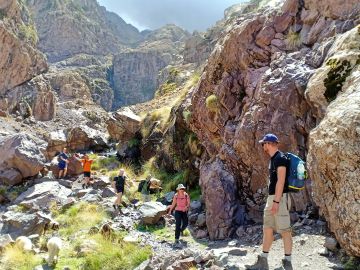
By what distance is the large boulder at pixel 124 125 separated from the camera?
105 ft

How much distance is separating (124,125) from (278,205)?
84.8 ft

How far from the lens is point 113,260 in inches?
442

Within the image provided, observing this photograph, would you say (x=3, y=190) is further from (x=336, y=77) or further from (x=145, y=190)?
(x=336, y=77)

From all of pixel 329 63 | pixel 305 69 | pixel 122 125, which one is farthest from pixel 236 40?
pixel 122 125

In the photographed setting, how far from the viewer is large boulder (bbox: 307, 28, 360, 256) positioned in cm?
780

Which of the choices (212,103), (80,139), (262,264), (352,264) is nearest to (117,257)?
(262,264)

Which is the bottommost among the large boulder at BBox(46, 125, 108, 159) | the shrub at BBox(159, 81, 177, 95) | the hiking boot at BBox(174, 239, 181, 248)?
the hiking boot at BBox(174, 239, 181, 248)

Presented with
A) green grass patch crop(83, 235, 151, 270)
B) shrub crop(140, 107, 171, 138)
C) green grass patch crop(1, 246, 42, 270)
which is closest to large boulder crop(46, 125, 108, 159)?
shrub crop(140, 107, 171, 138)

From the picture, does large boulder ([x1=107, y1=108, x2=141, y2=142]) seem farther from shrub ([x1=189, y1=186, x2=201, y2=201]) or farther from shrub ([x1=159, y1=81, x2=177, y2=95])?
shrub ([x1=159, y1=81, x2=177, y2=95])

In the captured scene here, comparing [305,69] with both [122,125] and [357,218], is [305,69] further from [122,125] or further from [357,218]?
[122,125]

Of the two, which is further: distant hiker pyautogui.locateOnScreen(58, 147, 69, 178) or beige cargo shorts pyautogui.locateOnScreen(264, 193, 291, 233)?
distant hiker pyautogui.locateOnScreen(58, 147, 69, 178)

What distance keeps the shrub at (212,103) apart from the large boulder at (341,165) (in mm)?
7368

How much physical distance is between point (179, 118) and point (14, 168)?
31.8 ft

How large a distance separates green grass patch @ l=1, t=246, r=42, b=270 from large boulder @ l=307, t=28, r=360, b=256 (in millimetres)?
7925
